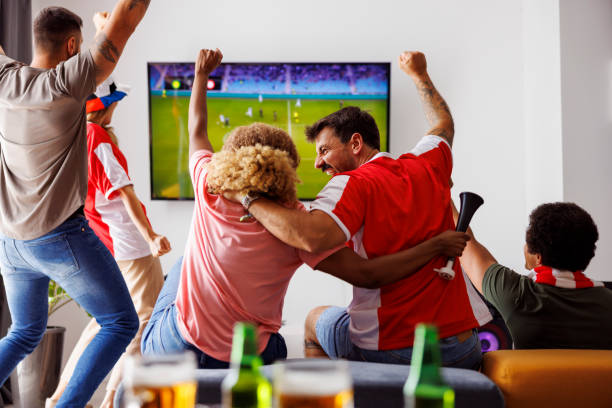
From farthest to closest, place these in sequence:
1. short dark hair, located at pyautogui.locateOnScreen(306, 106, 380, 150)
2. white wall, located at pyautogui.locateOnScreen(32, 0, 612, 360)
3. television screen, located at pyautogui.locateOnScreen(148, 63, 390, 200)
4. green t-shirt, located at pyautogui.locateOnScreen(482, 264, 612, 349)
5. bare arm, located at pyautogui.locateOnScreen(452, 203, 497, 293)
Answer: white wall, located at pyautogui.locateOnScreen(32, 0, 612, 360), television screen, located at pyautogui.locateOnScreen(148, 63, 390, 200), short dark hair, located at pyautogui.locateOnScreen(306, 106, 380, 150), bare arm, located at pyautogui.locateOnScreen(452, 203, 497, 293), green t-shirt, located at pyautogui.locateOnScreen(482, 264, 612, 349)

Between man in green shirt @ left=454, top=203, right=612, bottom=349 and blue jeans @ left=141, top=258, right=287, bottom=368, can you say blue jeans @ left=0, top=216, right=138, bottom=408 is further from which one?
man in green shirt @ left=454, top=203, right=612, bottom=349

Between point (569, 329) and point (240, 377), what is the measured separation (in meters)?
1.23

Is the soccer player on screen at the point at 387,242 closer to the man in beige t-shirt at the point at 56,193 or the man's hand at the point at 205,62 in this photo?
the man's hand at the point at 205,62

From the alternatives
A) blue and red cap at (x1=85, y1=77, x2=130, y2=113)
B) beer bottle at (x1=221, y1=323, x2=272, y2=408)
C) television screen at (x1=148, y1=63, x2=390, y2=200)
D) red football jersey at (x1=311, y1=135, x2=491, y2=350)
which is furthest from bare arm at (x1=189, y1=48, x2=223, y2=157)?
television screen at (x1=148, y1=63, x2=390, y2=200)

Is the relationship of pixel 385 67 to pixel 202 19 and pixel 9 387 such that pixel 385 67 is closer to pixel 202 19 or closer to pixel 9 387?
pixel 202 19

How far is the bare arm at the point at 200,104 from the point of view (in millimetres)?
1817

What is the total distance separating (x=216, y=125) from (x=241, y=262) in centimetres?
283

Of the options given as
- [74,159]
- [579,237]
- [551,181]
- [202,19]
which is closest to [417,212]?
[579,237]

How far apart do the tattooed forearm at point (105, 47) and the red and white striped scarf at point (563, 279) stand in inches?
60.9

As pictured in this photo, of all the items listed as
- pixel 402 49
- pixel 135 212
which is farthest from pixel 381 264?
pixel 402 49

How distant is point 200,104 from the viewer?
72.8 inches

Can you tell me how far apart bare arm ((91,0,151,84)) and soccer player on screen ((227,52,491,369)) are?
720 millimetres

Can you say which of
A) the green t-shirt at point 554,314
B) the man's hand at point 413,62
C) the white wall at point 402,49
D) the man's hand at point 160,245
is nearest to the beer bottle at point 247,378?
the green t-shirt at point 554,314

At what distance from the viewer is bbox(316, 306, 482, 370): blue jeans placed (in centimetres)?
153
